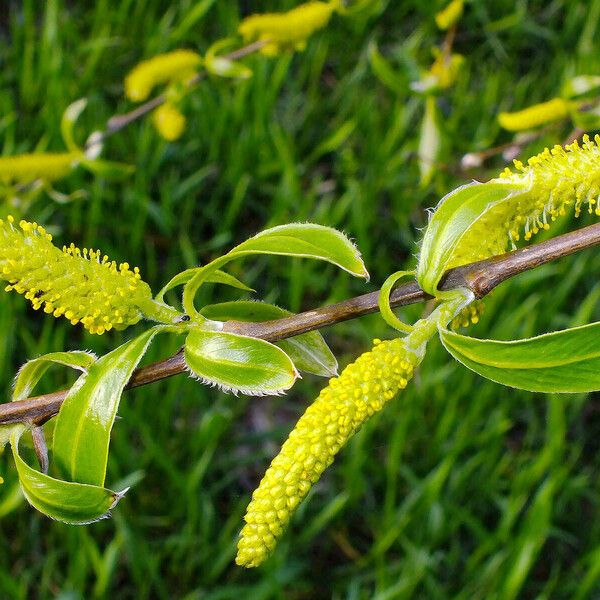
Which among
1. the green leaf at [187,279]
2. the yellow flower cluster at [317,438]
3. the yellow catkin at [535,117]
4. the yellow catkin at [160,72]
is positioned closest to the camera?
the yellow flower cluster at [317,438]

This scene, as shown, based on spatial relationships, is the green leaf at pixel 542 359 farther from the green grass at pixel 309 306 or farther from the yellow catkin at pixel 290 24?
the green grass at pixel 309 306

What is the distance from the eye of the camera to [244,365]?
64cm

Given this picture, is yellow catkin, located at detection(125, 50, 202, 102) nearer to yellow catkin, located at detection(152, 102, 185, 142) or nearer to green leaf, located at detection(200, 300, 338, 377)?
yellow catkin, located at detection(152, 102, 185, 142)

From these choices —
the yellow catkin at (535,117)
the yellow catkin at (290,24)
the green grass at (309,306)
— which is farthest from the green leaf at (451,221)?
the green grass at (309,306)

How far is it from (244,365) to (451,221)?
20 cm

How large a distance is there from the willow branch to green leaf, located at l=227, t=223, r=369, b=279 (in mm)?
40

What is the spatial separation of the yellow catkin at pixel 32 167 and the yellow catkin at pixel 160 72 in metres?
0.17

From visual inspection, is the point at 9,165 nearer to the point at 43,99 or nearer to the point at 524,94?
the point at 43,99

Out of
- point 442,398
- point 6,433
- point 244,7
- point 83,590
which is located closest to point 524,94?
point 244,7

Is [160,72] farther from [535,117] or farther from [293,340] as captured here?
[293,340]

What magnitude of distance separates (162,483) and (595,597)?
98 cm

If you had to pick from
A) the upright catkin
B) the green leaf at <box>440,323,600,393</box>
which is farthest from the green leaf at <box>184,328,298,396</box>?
the green leaf at <box>440,323,600,393</box>

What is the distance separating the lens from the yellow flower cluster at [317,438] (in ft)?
1.94

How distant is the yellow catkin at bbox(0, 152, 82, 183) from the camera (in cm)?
127
